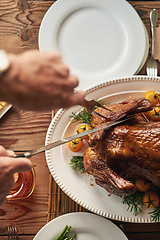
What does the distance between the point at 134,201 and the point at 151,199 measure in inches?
3.6

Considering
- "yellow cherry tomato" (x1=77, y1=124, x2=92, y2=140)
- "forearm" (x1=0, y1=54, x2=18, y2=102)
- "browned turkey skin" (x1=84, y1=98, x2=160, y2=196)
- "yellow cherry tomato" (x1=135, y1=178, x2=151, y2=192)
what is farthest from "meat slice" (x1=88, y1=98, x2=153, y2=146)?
"forearm" (x1=0, y1=54, x2=18, y2=102)

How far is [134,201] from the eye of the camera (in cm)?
152

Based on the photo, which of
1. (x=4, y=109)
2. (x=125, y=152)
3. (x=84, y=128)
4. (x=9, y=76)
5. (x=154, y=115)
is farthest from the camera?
(x=4, y=109)

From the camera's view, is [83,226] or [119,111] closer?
[119,111]

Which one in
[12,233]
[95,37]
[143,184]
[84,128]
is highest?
[95,37]

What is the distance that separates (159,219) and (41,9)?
1461mm

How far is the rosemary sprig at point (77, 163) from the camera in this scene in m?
1.57

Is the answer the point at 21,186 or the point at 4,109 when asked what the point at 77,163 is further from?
the point at 4,109

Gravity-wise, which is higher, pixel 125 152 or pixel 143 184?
pixel 125 152

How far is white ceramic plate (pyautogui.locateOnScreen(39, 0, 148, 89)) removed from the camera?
1.66 metres

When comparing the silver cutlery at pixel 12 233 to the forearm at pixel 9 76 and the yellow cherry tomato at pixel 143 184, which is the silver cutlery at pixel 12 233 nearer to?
the yellow cherry tomato at pixel 143 184

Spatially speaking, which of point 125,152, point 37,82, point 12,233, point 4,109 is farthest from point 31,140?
point 37,82

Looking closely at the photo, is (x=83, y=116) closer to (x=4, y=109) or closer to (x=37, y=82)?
(x=4, y=109)

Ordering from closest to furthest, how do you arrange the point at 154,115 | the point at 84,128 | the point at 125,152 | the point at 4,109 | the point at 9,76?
the point at 9,76 < the point at 125,152 < the point at 154,115 < the point at 84,128 < the point at 4,109
